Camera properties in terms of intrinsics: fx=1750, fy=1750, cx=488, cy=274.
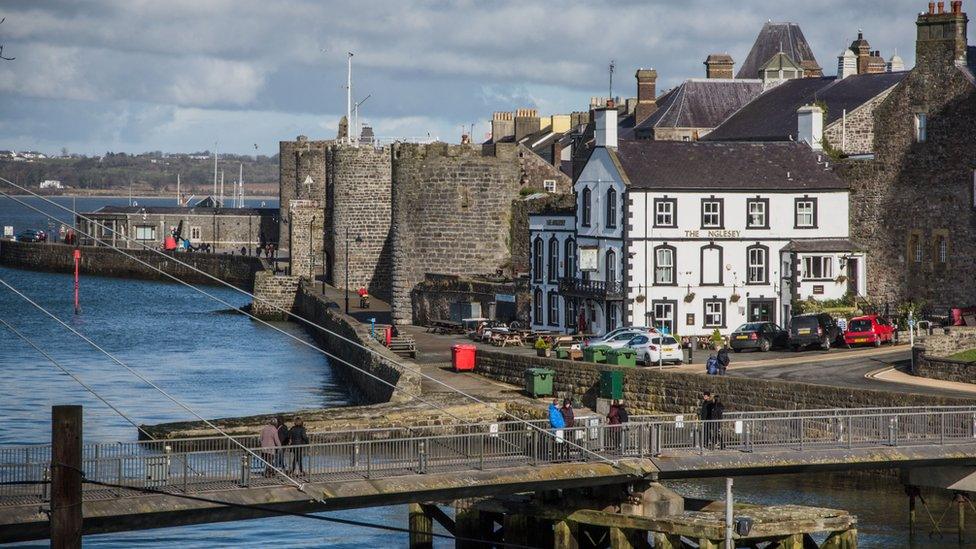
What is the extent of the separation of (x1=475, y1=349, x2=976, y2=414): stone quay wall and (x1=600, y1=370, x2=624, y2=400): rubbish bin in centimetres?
24

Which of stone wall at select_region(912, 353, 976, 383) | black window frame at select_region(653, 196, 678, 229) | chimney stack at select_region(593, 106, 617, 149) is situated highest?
chimney stack at select_region(593, 106, 617, 149)

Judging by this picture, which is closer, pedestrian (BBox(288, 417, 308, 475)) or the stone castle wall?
pedestrian (BBox(288, 417, 308, 475))

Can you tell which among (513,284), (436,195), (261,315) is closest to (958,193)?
(513,284)

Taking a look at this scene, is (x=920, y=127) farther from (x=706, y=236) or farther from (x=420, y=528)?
(x=420, y=528)

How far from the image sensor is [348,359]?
6538 cm

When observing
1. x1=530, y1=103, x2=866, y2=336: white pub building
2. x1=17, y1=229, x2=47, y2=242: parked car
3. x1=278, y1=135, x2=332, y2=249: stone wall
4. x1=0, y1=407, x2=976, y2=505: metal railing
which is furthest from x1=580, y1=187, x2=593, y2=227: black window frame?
x1=17, y1=229, x2=47, y2=242: parked car

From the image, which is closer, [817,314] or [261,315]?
[817,314]

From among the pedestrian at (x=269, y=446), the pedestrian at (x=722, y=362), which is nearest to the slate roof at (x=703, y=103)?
the pedestrian at (x=722, y=362)

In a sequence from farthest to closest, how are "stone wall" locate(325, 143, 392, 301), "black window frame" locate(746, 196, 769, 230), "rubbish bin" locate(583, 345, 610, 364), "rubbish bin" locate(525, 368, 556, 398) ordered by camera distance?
1. "stone wall" locate(325, 143, 392, 301)
2. "black window frame" locate(746, 196, 769, 230)
3. "rubbish bin" locate(583, 345, 610, 364)
4. "rubbish bin" locate(525, 368, 556, 398)

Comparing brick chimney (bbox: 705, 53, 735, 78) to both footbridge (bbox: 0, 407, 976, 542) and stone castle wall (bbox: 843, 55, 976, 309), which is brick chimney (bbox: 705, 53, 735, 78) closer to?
stone castle wall (bbox: 843, 55, 976, 309)

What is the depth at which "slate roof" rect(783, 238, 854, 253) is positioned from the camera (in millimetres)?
56406

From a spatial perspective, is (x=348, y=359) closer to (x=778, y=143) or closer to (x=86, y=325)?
(x=778, y=143)

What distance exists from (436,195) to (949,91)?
2208cm

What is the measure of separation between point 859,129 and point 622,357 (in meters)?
15.0
